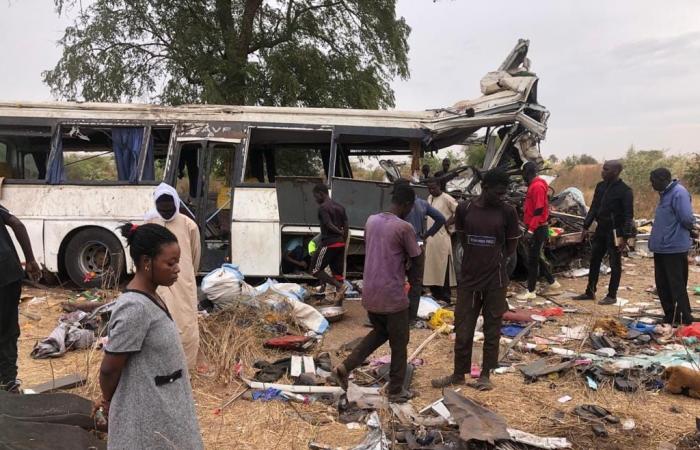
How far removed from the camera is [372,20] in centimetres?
1395

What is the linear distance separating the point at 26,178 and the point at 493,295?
7.03m

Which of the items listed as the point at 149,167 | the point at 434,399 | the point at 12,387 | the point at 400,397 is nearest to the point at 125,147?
the point at 149,167

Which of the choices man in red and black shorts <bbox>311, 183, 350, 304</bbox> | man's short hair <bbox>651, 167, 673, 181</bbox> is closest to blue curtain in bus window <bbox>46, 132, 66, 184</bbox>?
man in red and black shorts <bbox>311, 183, 350, 304</bbox>

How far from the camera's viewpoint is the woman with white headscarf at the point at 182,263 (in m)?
3.99

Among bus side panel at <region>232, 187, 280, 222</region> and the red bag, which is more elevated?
bus side panel at <region>232, 187, 280, 222</region>

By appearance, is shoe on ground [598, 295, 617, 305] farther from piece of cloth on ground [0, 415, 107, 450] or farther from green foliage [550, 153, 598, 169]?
green foliage [550, 153, 598, 169]

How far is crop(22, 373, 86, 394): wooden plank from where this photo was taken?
4.00 meters

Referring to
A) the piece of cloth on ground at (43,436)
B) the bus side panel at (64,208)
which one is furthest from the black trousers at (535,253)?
the piece of cloth on ground at (43,436)

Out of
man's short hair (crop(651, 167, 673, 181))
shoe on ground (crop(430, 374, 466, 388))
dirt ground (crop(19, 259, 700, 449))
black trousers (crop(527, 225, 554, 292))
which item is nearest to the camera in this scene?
dirt ground (crop(19, 259, 700, 449))

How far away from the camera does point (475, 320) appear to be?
14.0ft

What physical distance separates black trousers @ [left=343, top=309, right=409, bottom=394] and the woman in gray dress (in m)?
2.06

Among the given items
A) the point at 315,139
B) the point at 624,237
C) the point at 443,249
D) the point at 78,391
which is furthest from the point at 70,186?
the point at 624,237

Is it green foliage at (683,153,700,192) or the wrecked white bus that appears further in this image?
green foliage at (683,153,700,192)

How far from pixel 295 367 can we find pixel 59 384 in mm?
1872
